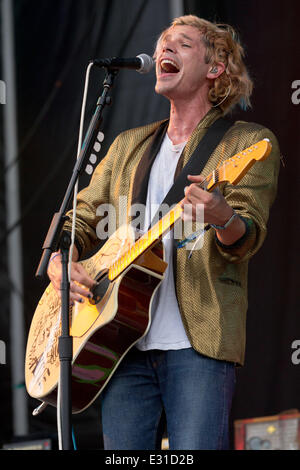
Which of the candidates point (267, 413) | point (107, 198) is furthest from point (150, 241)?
point (267, 413)

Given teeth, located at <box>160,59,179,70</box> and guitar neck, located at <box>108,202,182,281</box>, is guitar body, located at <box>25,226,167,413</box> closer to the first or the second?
guitar neck, located at <box>108,202,182,281</box>

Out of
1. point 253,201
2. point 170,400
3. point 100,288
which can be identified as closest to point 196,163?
point 253,201

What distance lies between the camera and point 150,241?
7.38ft

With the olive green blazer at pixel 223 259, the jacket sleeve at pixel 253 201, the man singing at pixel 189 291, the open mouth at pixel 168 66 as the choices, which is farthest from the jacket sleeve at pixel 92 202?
the jacket sleeve at pixel 253 201

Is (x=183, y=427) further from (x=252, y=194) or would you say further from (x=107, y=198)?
(x=107, y=198)

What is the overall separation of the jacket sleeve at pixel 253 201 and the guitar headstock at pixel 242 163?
204 millimetres

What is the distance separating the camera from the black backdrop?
138 inches

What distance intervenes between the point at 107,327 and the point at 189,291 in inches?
12.2

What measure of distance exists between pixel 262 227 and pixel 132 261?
0.44 m

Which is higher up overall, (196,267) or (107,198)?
(107,198)

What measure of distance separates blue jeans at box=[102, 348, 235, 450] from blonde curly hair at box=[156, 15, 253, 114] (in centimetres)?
100

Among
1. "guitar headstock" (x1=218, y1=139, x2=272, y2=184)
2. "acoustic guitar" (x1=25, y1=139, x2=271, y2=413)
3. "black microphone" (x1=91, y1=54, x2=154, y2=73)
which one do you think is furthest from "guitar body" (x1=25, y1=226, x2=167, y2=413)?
"black microphone" (x1=91, y1=54, x2=154, y2=73)
